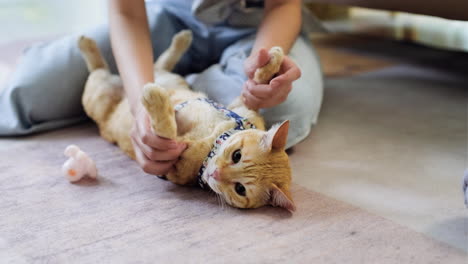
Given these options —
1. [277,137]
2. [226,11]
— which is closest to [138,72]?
[277,137]

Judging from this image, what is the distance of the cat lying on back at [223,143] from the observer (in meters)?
0.99

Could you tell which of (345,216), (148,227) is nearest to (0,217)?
(148,227)

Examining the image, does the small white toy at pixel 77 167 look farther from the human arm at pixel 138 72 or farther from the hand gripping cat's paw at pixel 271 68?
the hand gripping cat's paw at pixel 271 68

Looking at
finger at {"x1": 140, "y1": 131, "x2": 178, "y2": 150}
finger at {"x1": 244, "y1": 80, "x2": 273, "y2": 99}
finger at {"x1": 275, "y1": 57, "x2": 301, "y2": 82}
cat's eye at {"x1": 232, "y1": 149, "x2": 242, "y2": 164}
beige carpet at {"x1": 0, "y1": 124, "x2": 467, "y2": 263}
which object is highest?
finger at {"x1": 275, "y1": 57, "x2": 301, "y2": 82}

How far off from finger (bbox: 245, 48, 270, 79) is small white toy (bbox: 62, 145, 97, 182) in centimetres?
40

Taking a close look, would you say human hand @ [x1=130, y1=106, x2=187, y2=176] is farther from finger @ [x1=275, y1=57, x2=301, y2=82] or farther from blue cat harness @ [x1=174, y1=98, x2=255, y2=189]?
finger @ [x1=275, y1=57, x2=301, y2=82]

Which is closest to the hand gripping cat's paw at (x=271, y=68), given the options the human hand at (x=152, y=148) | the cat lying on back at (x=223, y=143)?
the cat lying on back at (x=223, y=143)

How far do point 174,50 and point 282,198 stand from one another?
2.14ft

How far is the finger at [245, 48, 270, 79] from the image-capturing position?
1102 mm

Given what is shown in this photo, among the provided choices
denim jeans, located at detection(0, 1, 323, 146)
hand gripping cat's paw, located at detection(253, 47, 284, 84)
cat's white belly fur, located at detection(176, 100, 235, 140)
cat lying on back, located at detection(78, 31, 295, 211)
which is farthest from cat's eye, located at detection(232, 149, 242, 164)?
denim jeans, located at detection(0, 1, 323, 146)

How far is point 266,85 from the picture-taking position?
1.13 m

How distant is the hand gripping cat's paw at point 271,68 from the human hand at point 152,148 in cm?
22

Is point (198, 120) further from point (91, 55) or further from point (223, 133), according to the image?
point (91, 55)

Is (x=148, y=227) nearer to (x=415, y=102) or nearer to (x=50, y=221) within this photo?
(x=50, y=221)
